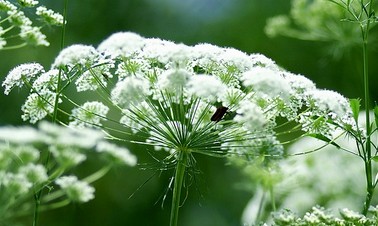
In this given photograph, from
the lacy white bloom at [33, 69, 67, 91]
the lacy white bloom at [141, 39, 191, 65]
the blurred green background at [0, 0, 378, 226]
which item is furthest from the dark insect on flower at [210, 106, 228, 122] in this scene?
the blurred green background at [0, 0, 378, 226]

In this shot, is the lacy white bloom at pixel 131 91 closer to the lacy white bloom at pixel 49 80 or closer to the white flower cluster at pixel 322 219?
the lacy white bloom at pixel 49 80

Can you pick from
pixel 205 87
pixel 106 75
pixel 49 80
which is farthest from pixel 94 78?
pixel 205 87

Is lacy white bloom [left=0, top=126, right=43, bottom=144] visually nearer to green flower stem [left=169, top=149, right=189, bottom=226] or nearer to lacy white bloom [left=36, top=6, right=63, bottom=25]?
green flower stem [left=169, top=149, right=189, bottom=226]

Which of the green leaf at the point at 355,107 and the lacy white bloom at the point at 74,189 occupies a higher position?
the green leaf at the point at 355,107

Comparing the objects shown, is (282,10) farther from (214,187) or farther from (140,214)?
(140,214)

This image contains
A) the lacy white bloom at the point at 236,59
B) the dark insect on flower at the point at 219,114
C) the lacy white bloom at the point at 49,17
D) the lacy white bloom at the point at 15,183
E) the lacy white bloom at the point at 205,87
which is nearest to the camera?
the lacy white bloom at the point at 15,183

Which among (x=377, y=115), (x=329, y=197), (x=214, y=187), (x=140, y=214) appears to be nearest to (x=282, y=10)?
(x=214, y=187)

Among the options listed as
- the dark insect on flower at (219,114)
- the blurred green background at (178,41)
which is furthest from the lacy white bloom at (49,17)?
the blurred green background at (178,41)

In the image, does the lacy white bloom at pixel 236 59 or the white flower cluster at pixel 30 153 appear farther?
the lacy white bloom at pixel 236 59
